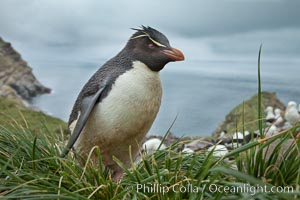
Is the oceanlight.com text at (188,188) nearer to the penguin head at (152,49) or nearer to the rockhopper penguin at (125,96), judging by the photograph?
the rockhopper penguin at (125,96)

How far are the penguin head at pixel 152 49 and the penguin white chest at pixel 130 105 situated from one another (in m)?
0.05

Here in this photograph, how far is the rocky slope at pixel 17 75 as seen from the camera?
27.5 metres

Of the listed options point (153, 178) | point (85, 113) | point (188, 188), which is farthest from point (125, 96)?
point (188, 188)

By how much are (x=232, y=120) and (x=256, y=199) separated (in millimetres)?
8230

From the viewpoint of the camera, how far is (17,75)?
2997 cm

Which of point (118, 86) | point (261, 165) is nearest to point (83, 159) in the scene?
point (118, 86)

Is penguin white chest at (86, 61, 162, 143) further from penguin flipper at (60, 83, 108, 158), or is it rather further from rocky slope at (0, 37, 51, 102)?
rocky slope at (0, 37, 51, 102)

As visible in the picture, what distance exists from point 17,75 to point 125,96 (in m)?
29.1

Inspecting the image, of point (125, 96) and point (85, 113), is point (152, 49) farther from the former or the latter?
point (85, 113)

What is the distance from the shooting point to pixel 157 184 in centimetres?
200

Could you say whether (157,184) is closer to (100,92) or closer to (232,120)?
(100,92)

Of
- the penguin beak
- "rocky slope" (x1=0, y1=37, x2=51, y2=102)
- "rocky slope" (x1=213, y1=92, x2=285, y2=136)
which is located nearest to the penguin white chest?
the penguin beak

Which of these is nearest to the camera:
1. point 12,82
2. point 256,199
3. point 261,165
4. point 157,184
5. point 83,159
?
point 256,199

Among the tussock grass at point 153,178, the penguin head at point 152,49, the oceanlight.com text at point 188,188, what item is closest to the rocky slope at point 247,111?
the penguin head at point 152,49
